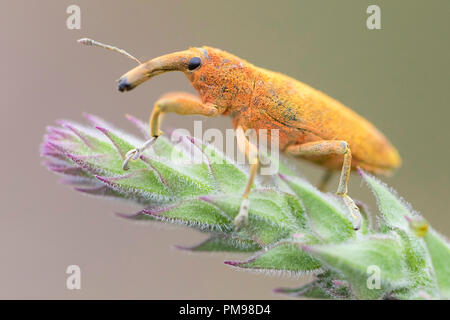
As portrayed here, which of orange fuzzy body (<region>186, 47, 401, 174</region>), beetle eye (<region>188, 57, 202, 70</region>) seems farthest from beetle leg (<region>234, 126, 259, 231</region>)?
beetle eye (<region>188, 57, 202, 70</region>)

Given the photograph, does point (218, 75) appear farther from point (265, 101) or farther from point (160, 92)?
point (160, 92)

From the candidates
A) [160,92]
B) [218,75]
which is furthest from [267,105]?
[160,92]

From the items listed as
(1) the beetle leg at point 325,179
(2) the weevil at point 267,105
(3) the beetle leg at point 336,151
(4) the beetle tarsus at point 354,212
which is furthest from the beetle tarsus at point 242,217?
(1) the beetle leg at point 325,179

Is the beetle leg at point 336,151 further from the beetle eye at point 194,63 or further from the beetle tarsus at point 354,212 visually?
the beetle eye at point 194,63

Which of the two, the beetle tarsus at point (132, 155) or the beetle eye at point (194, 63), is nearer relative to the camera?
the beetle tarsus at point (132, 155)

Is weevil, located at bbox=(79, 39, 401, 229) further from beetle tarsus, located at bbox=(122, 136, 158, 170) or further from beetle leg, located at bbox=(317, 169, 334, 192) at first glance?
beetle tarsus, located at bbox=(122, 136, 158, 170)

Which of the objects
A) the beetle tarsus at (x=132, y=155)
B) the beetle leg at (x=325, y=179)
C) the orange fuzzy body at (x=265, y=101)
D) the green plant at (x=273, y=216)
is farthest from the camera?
the beetle leg at (x=325, y=179)
